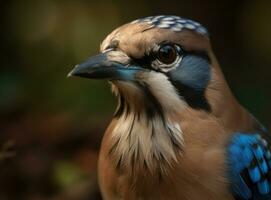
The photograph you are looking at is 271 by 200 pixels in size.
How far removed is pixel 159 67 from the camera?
4734mm

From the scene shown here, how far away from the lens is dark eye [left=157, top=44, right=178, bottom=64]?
15.5 ft

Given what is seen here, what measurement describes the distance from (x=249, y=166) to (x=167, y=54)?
3.29 ft

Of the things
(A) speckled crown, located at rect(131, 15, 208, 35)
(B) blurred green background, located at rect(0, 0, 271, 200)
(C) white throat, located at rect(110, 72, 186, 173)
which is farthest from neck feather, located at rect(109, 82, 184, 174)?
(B) blurred green background, located at rect(0, 0, 271, 200)

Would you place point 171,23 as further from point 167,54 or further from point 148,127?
point 148,127

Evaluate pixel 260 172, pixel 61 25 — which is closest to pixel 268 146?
pixel 260 172

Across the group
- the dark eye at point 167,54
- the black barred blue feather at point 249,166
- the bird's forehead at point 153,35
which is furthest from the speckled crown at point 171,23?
the black barred blue feather at point 249,166

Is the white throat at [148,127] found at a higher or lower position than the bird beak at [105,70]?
lower

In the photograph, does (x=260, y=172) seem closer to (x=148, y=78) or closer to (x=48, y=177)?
(x=148, y=78)

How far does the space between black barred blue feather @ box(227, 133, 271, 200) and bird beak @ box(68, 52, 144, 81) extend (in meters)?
0.82

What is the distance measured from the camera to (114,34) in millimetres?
4746

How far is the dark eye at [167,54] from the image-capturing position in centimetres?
471

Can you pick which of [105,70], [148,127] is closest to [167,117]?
[148,127]

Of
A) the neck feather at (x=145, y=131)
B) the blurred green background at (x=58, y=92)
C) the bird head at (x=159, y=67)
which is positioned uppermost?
the bird head at (x=159, y=67)

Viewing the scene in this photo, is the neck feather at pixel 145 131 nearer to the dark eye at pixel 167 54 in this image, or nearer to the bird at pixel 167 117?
the bird at pixel 167 117
